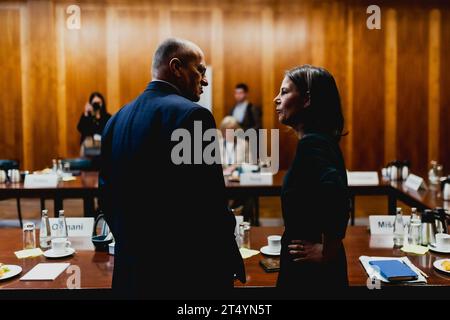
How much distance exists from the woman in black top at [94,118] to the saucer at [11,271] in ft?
14.0

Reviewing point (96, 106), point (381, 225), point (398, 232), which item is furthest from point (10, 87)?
point (398, 232)

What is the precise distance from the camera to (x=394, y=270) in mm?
1787

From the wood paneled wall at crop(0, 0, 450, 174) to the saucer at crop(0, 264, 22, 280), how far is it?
17.7ft

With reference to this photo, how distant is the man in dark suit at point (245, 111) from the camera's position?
22.6 ft

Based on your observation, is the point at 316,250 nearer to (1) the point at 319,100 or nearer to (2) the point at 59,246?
(1) the point at 319,100

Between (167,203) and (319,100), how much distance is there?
1.86 feet

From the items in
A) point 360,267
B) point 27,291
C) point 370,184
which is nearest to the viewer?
point 27,291

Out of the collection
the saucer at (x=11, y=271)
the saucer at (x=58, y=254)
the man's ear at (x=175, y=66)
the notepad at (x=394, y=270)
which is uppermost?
the man's ear at (x=175, y=66)

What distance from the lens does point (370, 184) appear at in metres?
3.98

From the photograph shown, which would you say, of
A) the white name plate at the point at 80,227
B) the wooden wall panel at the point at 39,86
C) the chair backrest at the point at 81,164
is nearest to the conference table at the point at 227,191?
the chair backrest at the point at 81,164

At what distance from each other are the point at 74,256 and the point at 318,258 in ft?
3.82

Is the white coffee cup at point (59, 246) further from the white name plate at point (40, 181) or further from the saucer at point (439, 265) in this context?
the white name plate at point (40, 181)
